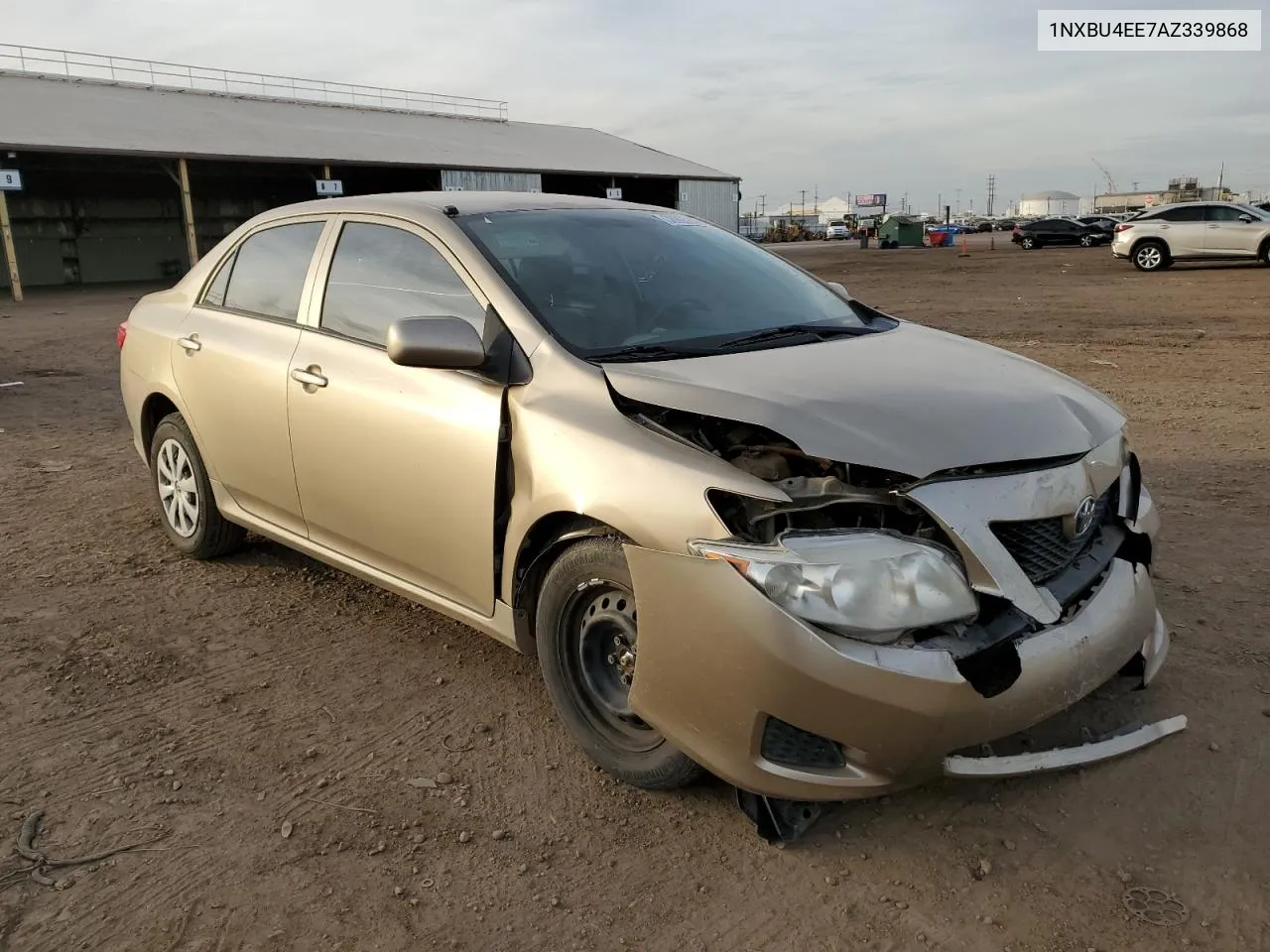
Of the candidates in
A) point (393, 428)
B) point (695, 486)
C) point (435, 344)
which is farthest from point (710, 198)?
point (695, 486)

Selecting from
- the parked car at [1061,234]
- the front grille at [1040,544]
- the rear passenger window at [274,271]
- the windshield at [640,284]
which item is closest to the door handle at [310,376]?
the rear passenger window at [274,271]

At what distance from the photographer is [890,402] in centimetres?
270

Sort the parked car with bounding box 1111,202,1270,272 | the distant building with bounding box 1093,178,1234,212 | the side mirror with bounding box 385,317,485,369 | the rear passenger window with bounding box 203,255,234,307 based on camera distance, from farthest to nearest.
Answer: the distant building with bounding box 1093,178,1234,212 < the parked car with bounding box 1111,202,1270,272 < the rear passenger window with bounding box 203,255,234,307 < the side mirror with bounding box 385,317,485,369

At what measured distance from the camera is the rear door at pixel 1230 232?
2291 cm

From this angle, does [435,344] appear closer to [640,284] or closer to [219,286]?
[640,284]

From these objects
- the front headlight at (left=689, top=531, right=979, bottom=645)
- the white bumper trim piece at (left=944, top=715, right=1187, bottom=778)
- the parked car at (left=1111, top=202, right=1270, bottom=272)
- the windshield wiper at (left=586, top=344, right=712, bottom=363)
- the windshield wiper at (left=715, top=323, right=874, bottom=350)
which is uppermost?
the parked car at (left=1111, top=202, right=1270, bottom=272)

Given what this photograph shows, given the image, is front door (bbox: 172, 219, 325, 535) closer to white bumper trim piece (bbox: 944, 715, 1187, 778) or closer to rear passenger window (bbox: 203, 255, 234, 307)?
rear passenger window (bbox: 203, 255, 234, 307)

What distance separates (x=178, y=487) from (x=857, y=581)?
381cm

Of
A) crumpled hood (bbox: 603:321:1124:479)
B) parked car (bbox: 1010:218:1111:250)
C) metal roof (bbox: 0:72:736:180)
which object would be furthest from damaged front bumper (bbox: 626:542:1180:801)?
parked car (bbox: 1010:218:1111:250)

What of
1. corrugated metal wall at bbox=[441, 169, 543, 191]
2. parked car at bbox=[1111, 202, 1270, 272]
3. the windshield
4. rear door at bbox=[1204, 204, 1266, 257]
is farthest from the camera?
corrugated metal wall at bbox=[441, 169, 543, 191]

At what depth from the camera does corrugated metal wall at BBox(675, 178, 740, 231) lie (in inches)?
1665

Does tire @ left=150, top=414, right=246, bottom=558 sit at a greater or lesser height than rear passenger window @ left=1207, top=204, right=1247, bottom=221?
lesser

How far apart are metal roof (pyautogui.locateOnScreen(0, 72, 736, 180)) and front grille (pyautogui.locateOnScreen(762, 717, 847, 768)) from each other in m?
27.2

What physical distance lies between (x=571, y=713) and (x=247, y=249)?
9.40 feet
